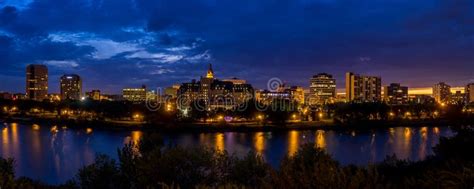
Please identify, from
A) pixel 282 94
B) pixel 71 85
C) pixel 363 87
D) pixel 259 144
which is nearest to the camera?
pixel 259 144

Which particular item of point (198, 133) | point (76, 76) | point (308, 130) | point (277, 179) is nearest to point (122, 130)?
point (198, 133)

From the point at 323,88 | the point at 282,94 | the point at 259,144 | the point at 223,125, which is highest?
the point at 323,88

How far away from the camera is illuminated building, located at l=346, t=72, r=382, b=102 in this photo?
14425 cm

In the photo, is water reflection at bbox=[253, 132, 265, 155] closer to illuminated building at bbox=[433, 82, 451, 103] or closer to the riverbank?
the riverbank

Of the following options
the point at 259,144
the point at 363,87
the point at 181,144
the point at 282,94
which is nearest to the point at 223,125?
the point at 259,144

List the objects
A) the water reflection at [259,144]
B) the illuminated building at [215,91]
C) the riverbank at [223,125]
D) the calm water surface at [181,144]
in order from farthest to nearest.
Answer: the illuminated building at [215,91] → the riverbank at [223,125] → the water reflection at [259,144] → the calm water surface at [181,144]

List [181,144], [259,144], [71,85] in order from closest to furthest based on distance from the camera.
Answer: [181,144]
[259,144]
[71,85]

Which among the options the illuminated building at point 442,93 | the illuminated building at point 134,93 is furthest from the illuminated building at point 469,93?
the illuminated building at point 134,93

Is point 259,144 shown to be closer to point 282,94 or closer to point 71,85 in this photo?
point 282,94

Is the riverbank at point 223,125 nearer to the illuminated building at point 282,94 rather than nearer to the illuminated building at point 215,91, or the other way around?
the illuminated building at point 215,91

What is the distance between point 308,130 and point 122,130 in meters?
22.7

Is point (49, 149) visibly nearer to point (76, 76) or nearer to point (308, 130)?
point (308, 130)

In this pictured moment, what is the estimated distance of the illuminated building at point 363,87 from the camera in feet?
473

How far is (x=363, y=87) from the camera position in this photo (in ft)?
475
